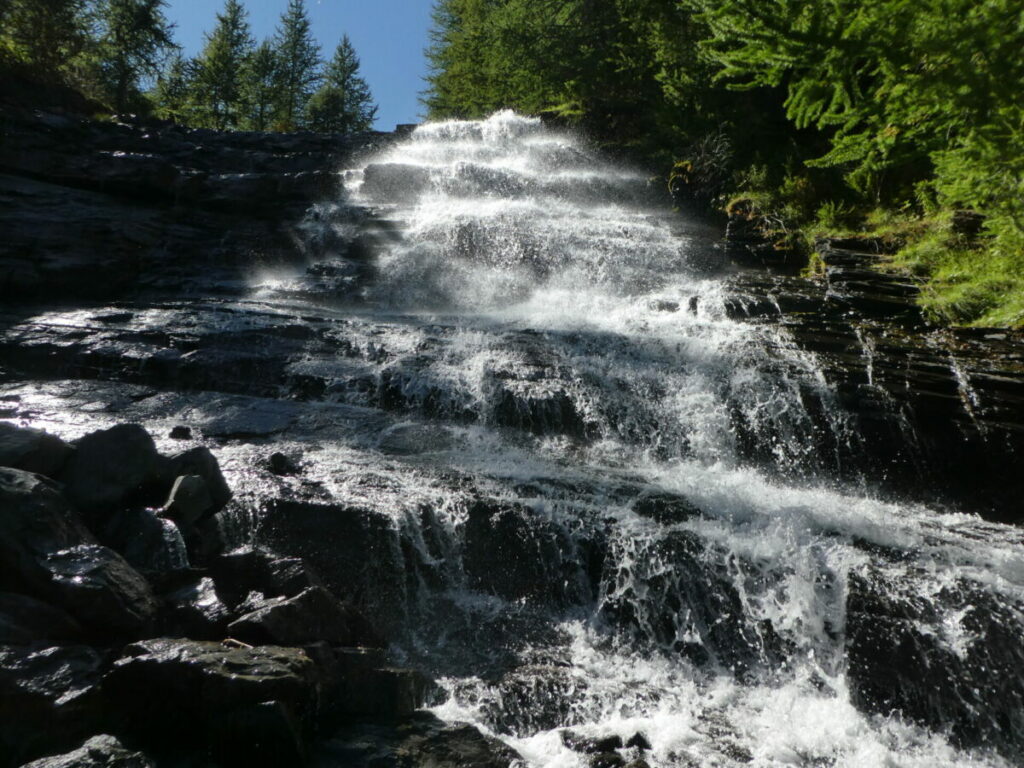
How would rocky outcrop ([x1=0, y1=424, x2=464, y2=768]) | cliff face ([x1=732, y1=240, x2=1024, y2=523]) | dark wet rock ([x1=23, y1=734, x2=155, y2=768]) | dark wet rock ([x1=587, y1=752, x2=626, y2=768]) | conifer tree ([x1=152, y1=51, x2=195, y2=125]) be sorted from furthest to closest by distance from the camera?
conifer tree ([x1=152, y1=51, x2=195, y2=125]), cliff face ([x1=732, y1=240, x2=1024, y2=523]), dark wet rock ([x1=587, y1=752, x2=626, y2=768]), rocky outcrop ([x1=0, y1=424, x2=464, y2=768]), dark wet rock ([x1=23, y1=734, x2=155, y2=768])

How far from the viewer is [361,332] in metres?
12.2

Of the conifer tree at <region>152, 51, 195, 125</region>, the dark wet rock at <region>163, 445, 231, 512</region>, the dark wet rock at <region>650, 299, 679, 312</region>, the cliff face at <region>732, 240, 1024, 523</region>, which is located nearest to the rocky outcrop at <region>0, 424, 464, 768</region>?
the dark wet rock at <region>163, 445, 231, 512</region>

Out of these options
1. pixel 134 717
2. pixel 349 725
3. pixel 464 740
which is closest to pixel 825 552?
pixel 464 740

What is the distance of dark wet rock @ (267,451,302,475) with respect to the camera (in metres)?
7.85

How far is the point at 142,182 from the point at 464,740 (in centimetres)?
1904

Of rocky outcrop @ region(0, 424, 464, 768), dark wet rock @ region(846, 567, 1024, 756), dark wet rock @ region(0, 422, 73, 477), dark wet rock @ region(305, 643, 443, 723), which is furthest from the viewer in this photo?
dark wet rock @ region(0, 422, 73, 477)

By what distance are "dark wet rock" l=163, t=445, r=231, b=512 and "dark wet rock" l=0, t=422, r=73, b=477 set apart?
0.95 metres

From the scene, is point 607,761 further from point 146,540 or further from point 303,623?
point 146,540

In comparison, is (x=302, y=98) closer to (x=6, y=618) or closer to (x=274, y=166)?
(x=274, y=166)

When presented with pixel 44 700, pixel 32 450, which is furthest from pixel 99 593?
pixel 32 450

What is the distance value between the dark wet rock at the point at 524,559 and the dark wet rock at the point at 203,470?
2.61 metres

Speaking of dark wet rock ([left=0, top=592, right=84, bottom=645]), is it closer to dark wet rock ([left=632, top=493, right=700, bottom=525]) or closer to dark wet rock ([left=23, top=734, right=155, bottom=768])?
dark wet rock ([left=23, top=734, right=155, bottom=768])

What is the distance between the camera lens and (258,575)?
5664mm

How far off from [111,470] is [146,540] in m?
1.05
